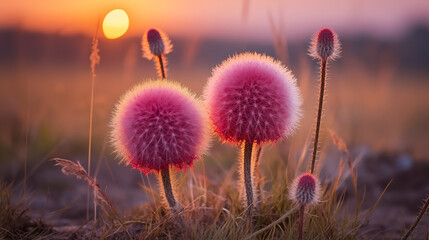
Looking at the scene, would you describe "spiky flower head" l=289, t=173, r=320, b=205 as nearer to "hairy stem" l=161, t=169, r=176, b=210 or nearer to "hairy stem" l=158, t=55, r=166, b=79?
"hairy stem" l=161, t=169, r=176, b=210

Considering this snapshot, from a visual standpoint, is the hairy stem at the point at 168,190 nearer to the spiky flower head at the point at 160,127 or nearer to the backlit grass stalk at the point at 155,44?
the spiky flower head at the point at 160,127

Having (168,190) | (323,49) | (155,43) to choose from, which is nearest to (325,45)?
(323,49)

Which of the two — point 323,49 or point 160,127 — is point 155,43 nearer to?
point 160,127

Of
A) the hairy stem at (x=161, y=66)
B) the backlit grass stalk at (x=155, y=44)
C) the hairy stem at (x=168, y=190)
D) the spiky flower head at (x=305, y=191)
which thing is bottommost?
the hairy stem at (x=168, y=190)

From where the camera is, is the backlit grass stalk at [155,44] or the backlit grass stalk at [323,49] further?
the backlit grass stalk at [155,44]

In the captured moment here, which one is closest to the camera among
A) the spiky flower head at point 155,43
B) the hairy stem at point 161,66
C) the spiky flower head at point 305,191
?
the spiky flower head at point 305,191

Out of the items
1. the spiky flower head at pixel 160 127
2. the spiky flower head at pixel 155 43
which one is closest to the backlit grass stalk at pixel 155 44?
the spiky flower head at pixel 155 43
